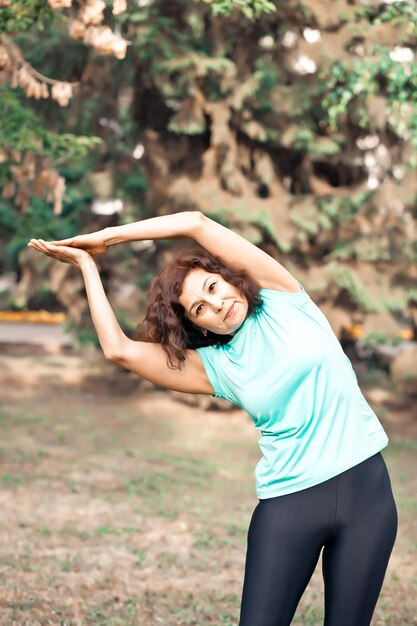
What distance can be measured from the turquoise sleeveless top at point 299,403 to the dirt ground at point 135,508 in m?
2.71

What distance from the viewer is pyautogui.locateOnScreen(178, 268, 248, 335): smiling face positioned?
259cm

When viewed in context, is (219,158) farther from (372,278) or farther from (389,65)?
(389,65)

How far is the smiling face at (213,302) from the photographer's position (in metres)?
2.59

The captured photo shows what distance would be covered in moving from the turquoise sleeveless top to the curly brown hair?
0.14 meters

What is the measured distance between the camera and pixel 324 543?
2.54 metres

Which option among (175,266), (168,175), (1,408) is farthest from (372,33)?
(175,266)

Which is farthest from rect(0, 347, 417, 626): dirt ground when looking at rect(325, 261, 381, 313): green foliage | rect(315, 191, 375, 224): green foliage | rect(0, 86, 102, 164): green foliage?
rect(315, 191, 375, 224): green foliage

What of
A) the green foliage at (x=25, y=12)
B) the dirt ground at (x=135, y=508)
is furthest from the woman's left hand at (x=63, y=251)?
the green foliage at (x=25, y=12)

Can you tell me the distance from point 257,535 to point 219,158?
1014 cm

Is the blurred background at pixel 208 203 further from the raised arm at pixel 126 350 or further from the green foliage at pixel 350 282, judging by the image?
the raised arm at pixel 126 350

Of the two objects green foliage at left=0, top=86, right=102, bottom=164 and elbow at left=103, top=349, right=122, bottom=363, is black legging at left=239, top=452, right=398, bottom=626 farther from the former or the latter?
green foliage at left=0, top=86, right=102, bottom=164

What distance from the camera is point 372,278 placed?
38.8 ft

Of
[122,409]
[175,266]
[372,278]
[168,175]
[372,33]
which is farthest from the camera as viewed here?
[122,409]

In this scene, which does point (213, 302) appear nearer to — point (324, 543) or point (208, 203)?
point (324, 543)
